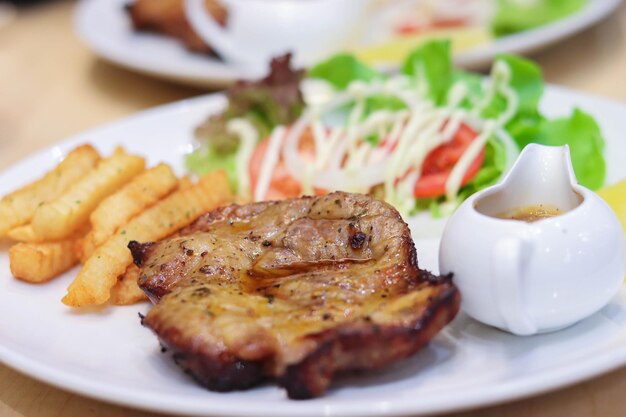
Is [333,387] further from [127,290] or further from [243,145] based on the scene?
[243,145]

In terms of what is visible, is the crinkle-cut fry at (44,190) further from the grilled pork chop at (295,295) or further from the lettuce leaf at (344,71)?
the lettuce leaf at (344,71)

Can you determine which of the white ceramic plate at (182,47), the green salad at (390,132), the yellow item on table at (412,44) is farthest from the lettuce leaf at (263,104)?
the yellow item on table at (412,44)

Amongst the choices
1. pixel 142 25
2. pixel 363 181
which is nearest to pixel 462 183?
pixel 363 181

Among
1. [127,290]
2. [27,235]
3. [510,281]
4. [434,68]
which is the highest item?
[434,68]

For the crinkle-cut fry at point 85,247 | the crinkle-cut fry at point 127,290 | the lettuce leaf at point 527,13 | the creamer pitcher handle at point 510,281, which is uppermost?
the lettuce leaf at point 527,13

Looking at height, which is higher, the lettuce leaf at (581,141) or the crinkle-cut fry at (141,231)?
the lettuce leaf at (581,141)

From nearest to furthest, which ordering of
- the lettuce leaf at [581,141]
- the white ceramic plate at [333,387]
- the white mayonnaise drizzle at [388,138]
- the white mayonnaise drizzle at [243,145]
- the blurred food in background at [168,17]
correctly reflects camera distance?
the white ceramic plate at [333,387]
the lettuce leaf at [581,141]
the white mayonnaise drizzle at [388,138]
the white mayonnaise drizzle at [243,145]
the blurred food in background at [168,17]

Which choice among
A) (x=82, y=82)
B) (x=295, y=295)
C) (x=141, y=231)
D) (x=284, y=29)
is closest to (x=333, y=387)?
(x=295, y=295)
